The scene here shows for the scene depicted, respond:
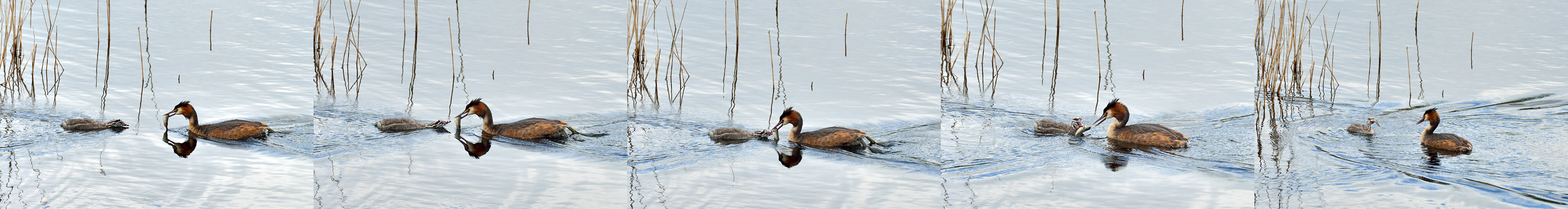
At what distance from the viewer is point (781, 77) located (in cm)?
363

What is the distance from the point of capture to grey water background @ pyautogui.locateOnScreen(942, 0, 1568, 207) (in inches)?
132

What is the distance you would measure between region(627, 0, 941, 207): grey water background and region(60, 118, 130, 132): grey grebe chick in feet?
7.05

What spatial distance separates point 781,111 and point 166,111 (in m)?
2.50

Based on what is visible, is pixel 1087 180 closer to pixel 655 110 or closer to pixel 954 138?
pixel 954 138

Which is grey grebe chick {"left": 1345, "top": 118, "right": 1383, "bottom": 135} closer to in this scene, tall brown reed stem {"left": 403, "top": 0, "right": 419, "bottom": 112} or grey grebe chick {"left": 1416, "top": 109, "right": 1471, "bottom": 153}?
grey grebe chick {"left": 1416, "top": 109, "right": 1471, "bottom": 153}

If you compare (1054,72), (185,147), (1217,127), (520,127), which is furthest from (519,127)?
(1217,127)

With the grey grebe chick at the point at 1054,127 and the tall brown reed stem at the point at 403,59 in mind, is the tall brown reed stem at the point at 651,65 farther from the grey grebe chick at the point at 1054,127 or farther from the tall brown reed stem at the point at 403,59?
the grey grebe chick at the point at 1054,127

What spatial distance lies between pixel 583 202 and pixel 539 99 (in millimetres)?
409

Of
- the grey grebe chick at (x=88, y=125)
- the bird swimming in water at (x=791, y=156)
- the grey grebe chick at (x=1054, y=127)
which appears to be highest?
the grey grebe chick at (x=1054, y=127)

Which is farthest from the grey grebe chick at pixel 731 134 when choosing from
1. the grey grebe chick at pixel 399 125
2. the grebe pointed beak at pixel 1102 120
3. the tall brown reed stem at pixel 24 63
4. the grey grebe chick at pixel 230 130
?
the tall brown reed stem at pixel 24 63

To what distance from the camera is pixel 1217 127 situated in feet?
12.0

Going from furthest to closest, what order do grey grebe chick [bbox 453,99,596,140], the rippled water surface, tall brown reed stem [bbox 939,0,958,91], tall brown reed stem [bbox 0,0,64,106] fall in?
1. tall brown reed stem [bbox 0,0,64,106]
2. tall brown reed stem [bbox 939,0,958,91]
3. grey grebe chick [bbox 453,99,596,140]
4. the rippled water surface

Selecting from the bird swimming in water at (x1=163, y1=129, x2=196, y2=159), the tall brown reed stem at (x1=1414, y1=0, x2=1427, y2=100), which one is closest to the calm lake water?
the bird swimming in water at (x1=163, y1=129, x2=196, y2=159)

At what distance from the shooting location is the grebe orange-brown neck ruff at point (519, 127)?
138 inches
